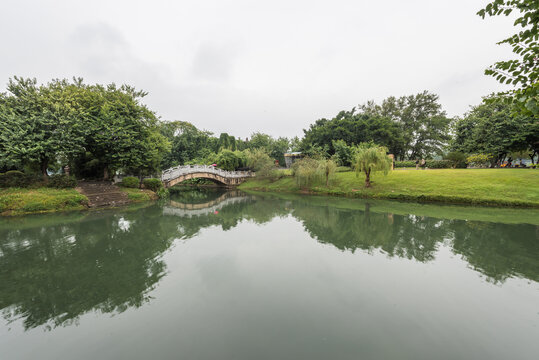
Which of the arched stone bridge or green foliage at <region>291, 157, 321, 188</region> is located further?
the arched stone bridge

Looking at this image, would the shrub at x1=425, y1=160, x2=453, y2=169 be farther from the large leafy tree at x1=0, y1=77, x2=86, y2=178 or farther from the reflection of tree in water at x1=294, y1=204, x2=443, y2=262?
the large leafy tree at x1=0, y1=77, x2=86, y2=178

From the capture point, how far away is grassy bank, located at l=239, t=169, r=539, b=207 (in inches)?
663

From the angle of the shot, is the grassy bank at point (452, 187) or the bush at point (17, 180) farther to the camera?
the grassy bank at point (452, 187)

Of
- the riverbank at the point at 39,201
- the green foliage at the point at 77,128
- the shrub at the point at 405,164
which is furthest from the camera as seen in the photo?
the shrub at the point at 405,164

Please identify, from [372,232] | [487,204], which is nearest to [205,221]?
[372,232]

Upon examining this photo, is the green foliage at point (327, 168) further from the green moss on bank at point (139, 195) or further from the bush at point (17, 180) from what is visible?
the bush at point (17, 180)

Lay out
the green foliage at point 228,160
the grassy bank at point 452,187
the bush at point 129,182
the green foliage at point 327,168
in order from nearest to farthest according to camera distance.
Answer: the grassy bank at point 452,187 < the bush at point 129,182 < the green foliage at point 327,168 < the green foliage at point 228,160

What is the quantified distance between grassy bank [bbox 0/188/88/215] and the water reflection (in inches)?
82.7

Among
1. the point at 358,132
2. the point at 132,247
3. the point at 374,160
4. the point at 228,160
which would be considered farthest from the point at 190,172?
the point at 358,132

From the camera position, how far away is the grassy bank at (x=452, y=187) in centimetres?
1683

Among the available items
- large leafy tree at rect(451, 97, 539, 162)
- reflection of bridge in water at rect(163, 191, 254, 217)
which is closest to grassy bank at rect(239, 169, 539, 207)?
large leafy tree at rect(451, 97, 539, 162)

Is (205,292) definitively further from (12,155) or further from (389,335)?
(12,155)

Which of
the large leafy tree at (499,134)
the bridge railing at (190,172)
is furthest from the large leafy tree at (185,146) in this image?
the large leafy tree at (499,134)

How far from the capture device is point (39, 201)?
1502 centimetres
